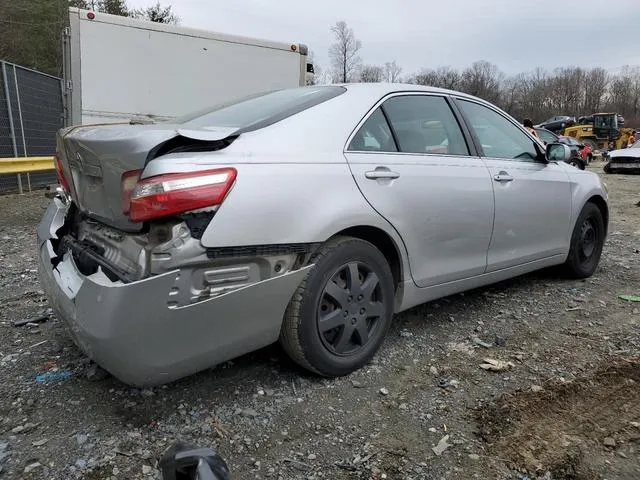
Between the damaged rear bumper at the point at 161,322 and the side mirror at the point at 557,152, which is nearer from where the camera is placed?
the damaged rear bumper at the point at 161,322

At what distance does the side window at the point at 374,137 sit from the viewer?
282 cm

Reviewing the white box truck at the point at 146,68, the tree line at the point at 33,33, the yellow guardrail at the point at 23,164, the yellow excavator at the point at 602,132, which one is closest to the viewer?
the white box truck at the point at 146,68

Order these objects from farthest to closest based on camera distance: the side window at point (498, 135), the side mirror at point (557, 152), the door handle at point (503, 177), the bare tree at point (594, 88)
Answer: the bare tree at point (594, 88) → the side mirror at point (557, 152) → the side window at point (498, 135) → the door handle at point (503, 177)

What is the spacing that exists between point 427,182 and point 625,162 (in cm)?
1875

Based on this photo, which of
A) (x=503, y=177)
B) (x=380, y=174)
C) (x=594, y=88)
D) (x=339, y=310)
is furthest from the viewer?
(x=594, y=88)

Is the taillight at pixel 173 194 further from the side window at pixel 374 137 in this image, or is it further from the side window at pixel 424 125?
the side window at pixel 424 125

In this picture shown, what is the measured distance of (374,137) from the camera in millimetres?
2938

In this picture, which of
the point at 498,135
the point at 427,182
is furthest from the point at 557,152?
the point at 427,182

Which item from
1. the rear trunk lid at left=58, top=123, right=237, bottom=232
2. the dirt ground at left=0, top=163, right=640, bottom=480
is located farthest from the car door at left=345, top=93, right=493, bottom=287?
the rear trunk lid at left=58, top=123, right=237, bottom=232

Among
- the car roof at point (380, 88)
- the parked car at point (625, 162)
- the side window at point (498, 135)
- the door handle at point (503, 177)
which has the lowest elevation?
the parked car at point (625, 162)

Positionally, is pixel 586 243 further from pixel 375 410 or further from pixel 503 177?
pixel 375 410

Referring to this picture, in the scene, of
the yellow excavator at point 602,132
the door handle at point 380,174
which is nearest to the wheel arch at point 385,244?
the door handle at point 380,174

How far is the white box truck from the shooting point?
7.27 m

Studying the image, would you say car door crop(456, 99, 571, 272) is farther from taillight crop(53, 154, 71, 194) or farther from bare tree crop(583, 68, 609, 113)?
bare tree crop(583, 68, 609, 113)
